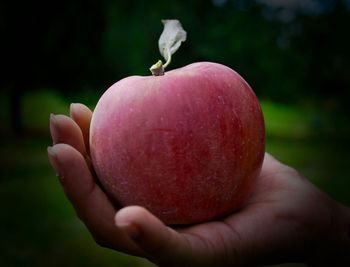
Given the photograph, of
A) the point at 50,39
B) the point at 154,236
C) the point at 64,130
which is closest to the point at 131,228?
the point at 154,236

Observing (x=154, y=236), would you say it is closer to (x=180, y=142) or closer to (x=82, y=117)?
(x=180, y=142)

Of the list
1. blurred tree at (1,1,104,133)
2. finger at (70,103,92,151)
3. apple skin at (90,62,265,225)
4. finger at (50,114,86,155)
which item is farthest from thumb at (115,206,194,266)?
blurred tree at (1,1,104,133)

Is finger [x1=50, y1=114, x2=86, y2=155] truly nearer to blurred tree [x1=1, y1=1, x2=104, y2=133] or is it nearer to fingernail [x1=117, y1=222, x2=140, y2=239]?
fingernail [x1=117, y1=222, x2=140, y2=239]

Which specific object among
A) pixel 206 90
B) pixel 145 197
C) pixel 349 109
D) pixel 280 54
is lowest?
pixel 349 109

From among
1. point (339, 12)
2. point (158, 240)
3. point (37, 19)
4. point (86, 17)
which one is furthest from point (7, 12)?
point (158, 240)

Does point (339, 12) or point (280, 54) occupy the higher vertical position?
point (339, 12)

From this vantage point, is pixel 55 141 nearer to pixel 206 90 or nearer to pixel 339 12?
pixel 206 90
